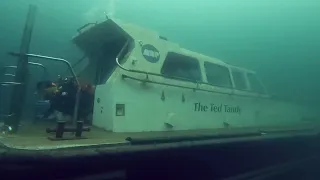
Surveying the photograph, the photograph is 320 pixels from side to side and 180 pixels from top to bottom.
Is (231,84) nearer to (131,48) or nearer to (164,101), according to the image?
(164,101)

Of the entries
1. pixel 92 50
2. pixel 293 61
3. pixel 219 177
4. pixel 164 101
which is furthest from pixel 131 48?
pixel 293 61

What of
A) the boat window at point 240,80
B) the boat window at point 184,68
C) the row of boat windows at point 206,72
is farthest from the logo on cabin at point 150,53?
the boat window at point 240,80

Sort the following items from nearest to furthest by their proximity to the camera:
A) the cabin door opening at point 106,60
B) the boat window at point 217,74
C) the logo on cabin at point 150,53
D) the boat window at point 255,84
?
the logo on cabin at point 150,53 < the cabin door opening at point 106,60 < the boat window at point 217,74 < the boat window at point 255,84

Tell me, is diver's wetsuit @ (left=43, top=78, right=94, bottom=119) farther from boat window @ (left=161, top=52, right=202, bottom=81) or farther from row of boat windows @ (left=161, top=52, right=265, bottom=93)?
boat window @ (left=161, top=52, right=202, bottom=81)

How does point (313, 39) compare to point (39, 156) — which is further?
point (313, 39)

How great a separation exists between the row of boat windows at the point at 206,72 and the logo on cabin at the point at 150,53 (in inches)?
10.9

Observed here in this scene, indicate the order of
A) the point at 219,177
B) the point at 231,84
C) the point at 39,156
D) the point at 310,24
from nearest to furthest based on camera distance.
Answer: the point at 39,156, the point at 219,177, the point at 231,84, the point at 310,24

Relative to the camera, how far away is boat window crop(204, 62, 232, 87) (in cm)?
427

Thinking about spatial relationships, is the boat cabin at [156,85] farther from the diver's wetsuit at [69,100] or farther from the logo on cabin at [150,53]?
the diver's wetsuit at [69,100]

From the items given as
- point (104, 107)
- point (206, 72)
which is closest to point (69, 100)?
point (104, 107)

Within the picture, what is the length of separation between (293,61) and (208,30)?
9.06 feet

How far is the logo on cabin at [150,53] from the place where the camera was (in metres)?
3.24

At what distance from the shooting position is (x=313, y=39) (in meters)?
7.42

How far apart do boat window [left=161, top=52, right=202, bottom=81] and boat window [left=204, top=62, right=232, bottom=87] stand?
0.28 m
